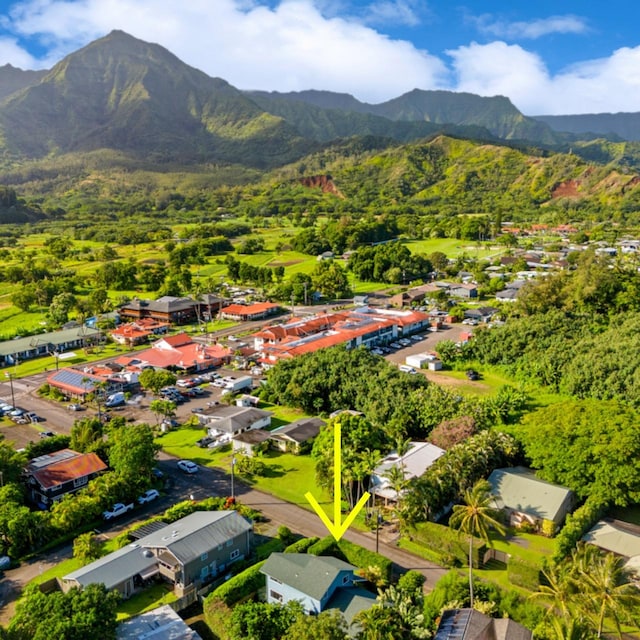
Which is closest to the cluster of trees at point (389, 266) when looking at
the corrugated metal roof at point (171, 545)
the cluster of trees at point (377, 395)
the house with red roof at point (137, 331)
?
the house with red roof at point (137, 331)

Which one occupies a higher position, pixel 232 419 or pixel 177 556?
pixel 177 556

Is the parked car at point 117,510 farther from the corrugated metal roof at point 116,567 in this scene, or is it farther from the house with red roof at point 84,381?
the house with red roof at point 84,381

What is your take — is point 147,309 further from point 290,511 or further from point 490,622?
point 490,622

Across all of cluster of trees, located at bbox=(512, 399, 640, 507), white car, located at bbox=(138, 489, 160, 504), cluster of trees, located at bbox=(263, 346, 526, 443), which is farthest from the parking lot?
cluster of trees, located at bbox=(512, 399, 640, 507)

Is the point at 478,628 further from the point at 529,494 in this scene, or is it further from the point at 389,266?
the point at 389,266

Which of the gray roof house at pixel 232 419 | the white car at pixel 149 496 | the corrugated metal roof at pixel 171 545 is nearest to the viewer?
the corrugated metal roof at pixel 171 545

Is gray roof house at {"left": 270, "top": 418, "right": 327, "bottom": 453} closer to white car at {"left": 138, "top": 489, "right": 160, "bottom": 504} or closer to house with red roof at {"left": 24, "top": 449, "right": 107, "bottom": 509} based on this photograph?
white car at {"left": 138, "top": 489, "right": 160, "bottom": 504}

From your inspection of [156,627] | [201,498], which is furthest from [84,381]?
[156,627]
